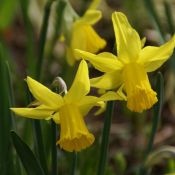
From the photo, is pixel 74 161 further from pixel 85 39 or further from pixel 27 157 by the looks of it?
pixel 85 39

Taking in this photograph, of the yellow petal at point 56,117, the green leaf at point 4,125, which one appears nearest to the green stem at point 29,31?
the green leaf at point 4,125

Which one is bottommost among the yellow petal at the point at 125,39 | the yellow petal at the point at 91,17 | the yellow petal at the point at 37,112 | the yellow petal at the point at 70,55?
the yellow petal at the point at 37,112

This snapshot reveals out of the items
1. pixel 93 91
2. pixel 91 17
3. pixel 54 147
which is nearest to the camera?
pixel 54 147

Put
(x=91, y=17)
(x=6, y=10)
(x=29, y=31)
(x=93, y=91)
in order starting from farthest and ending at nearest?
(x=93, y=91)
(x=6, y=10)
(x=29, y=31)
(x=91, y=17)

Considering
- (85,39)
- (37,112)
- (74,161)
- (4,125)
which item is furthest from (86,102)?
(85,39)

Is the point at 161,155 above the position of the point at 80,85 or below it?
below

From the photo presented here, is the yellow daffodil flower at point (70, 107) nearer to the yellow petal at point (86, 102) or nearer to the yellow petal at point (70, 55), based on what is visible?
the yellow petal at point (86, 102)

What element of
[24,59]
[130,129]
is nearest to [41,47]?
[130,129]
